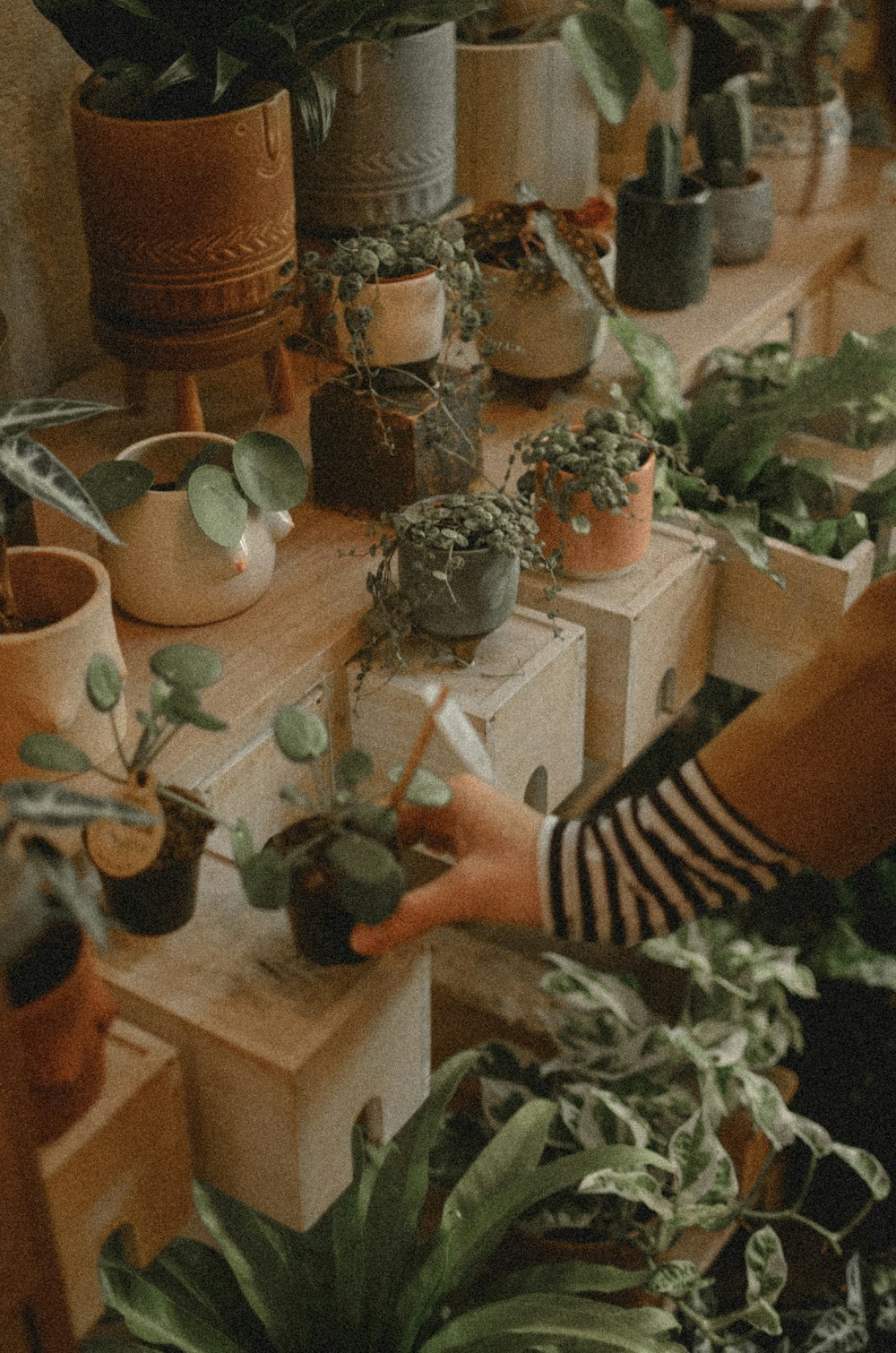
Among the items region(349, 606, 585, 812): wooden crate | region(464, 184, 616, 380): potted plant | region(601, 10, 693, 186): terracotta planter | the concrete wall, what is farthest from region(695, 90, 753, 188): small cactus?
region(349, 606, 585, 812): wooden crate

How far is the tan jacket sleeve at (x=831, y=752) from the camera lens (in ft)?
3.54

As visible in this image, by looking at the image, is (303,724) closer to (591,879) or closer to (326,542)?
(591,879)

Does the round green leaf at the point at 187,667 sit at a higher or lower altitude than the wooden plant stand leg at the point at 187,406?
higher

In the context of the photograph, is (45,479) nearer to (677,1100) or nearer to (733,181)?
(677,1100)

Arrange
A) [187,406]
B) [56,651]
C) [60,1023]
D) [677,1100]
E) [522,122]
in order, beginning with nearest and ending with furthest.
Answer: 1. [60,1023]
2. [56,651]
3. [187,406]
4. [677,1100]
5. [522,122]

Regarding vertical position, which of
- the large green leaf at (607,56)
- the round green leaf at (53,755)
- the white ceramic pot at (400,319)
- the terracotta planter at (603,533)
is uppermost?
the large green leaf at (607,56)

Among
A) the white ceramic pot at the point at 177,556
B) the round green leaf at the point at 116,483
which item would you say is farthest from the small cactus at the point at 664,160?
the round green leaf at the point at 116,483

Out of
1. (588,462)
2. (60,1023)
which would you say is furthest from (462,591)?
(60,1023)

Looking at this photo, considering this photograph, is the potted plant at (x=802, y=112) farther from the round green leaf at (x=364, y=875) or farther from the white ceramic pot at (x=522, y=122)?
the round green leaf at (x=364, y=875)

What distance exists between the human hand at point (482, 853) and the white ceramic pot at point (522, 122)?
44.4 inches

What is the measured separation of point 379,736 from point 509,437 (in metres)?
0.51

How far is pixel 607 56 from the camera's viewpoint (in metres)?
1.55

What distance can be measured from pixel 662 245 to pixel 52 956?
4.46 feet

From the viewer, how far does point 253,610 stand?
1.39 m
